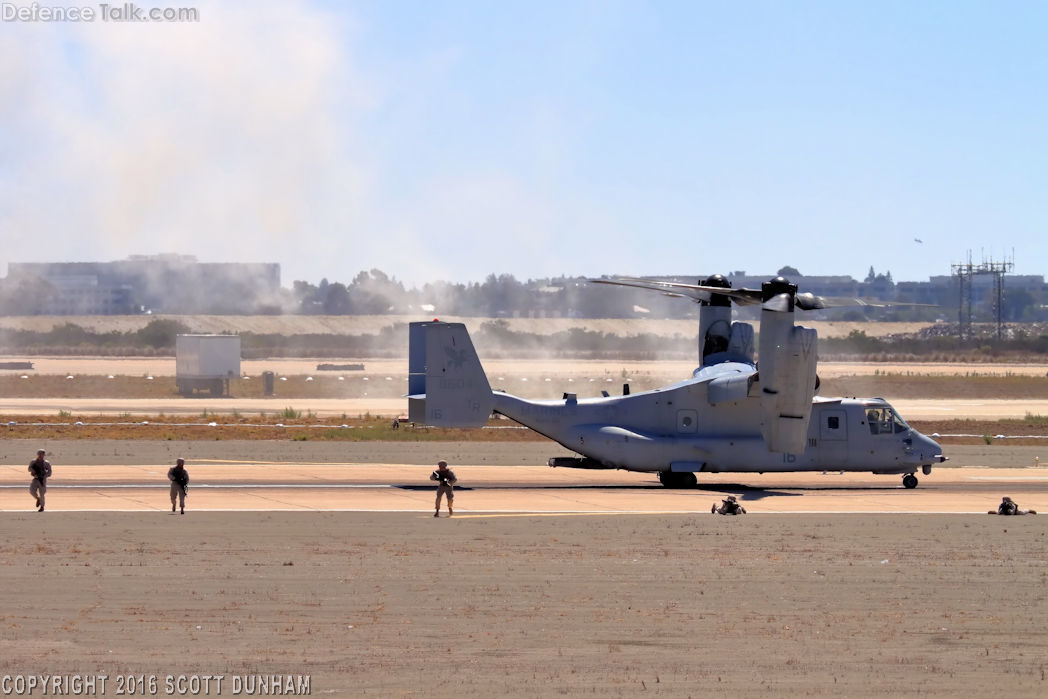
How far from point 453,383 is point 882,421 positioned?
12.7 metres

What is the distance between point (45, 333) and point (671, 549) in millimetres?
97807

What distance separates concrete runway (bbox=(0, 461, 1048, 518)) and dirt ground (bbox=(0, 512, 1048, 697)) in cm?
270

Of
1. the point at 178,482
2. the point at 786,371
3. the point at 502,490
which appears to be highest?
the point at 786,371

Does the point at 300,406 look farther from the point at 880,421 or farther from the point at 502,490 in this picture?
the point at 880,421

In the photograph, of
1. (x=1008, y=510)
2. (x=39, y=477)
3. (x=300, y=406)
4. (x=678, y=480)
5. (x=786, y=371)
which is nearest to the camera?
(x=39, y=477)

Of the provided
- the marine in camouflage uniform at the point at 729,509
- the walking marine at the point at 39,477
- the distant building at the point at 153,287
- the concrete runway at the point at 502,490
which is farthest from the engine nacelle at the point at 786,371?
the distant building at the point at 153,287

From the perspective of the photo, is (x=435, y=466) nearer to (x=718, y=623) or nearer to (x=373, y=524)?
(x=373, y=524)

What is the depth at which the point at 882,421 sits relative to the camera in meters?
34.4

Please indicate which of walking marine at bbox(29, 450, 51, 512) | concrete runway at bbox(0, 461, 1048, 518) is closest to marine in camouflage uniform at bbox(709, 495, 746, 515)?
concrete runway at bbox(0, 461, 1048, 518)

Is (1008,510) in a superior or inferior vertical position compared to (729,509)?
superior

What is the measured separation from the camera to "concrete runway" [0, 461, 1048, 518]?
2866 centimetres

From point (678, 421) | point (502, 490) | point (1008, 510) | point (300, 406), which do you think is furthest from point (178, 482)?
point (300, 406)

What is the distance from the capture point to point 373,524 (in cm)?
2539

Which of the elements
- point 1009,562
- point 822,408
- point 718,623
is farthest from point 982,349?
point 718,623
